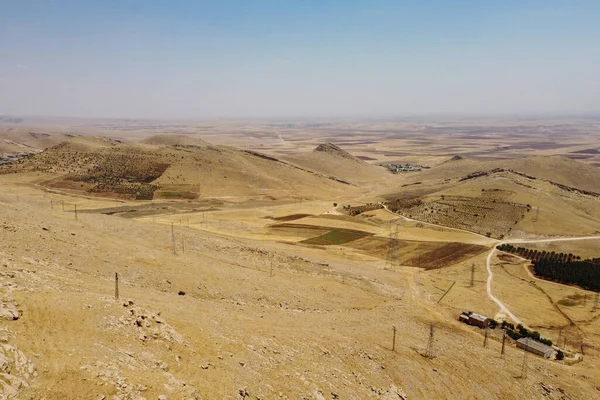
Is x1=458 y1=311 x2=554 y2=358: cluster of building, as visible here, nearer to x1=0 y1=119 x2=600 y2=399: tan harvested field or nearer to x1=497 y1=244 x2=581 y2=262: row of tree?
x1=0 y1=119 x2=600 y2=399: tan harvested field

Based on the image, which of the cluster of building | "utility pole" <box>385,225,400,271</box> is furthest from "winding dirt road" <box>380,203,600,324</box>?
"utility pole" <box>385,225,400,271</box>

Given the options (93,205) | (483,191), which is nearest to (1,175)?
(93,205)

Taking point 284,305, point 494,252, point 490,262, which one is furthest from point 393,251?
point 284,305

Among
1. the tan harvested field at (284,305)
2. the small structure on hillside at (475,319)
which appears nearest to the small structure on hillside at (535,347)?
the tan harvested field at (284,305)

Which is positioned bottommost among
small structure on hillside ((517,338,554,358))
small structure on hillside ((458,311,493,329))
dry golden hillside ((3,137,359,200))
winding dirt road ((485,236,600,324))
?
winding dirt road ((485,236,600,324))

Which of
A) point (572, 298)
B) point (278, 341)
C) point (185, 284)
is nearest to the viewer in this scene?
point (278, 341)

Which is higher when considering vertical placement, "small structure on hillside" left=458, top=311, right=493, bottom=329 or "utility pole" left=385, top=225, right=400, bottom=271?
"small structure on hillside" left=458, top=311, right=493, bottom=329

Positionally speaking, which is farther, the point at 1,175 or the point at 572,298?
the point at 1,175

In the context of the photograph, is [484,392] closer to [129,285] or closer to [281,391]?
[281,391]
